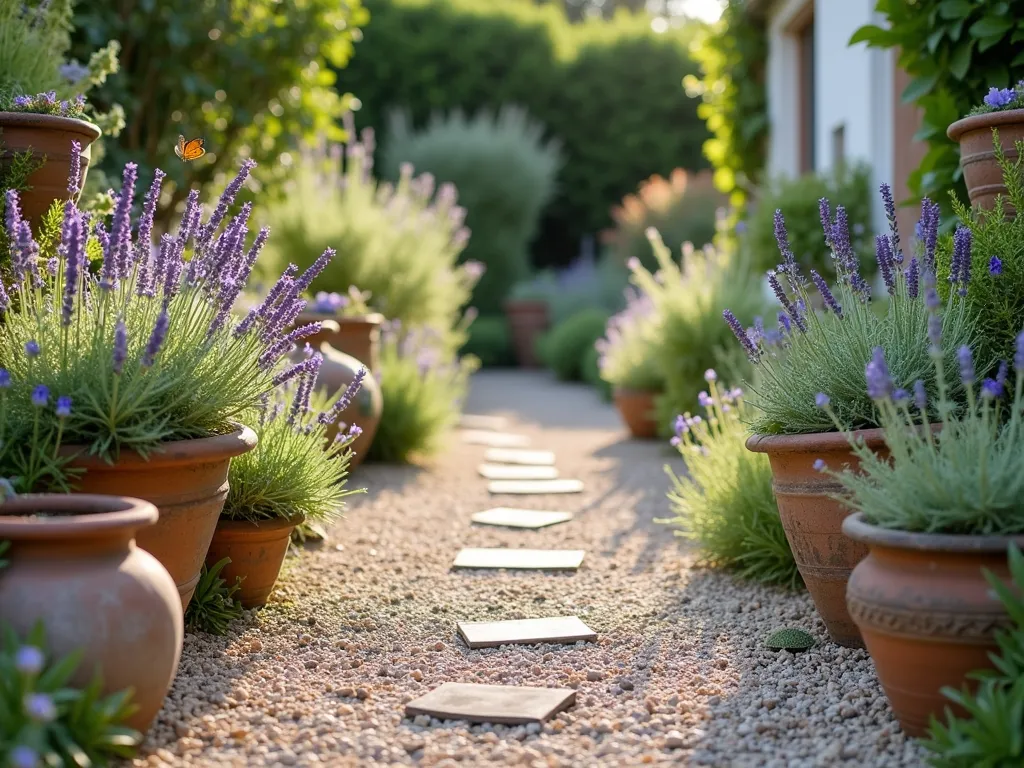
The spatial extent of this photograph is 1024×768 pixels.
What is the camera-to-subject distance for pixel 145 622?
1.91 metres

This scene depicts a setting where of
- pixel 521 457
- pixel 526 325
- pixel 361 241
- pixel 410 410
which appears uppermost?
pixel 361 241

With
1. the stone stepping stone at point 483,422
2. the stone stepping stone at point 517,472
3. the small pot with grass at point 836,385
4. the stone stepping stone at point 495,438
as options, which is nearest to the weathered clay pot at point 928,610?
the small pot with grass at point 836,385

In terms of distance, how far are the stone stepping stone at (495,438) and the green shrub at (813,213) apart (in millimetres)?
1805

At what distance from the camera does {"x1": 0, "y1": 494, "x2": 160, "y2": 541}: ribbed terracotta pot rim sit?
73.8 inches

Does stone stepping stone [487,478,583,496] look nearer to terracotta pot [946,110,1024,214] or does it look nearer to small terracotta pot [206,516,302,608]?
small terracotta pot [206,516,302,608]

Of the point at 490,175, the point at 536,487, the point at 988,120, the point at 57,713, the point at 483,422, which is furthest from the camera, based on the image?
the point at 490,175

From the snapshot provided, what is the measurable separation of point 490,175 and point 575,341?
3.83 metres

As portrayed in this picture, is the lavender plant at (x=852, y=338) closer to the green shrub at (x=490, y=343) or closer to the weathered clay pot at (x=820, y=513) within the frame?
the weathered clay pot at (x=820, y=513)

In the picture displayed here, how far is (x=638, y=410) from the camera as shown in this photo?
666 cm

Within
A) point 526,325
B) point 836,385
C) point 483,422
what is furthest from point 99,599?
point 526,325

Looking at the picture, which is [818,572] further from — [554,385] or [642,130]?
[642,130]

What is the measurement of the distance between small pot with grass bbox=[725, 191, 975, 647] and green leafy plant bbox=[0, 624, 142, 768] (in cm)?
155

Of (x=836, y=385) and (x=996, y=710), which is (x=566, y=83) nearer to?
(x=836, y=385)

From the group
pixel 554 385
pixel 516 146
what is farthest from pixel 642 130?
pixel 554 385
